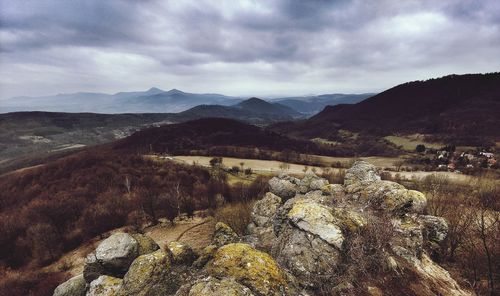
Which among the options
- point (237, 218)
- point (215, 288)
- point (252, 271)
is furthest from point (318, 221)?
point (237, 218)

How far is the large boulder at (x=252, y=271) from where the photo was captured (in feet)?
27.9

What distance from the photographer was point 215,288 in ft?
25.6

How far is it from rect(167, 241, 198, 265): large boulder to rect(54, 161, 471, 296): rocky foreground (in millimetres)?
38

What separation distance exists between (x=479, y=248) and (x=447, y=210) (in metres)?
10.6

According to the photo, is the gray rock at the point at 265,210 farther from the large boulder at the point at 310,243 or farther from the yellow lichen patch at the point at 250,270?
the yellow lichen patch at the point at 250,270

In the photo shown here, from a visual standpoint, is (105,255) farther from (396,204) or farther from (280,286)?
(396,204)

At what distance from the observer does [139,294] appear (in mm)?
9312

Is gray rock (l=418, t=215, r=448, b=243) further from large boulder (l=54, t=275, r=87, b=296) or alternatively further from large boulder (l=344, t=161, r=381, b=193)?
large boulder (l=54, t=275, r=87, b=296)

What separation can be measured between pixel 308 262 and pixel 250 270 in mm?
2398

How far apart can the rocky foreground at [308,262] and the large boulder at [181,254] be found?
0.13 ft

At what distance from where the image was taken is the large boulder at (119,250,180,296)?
370 inches

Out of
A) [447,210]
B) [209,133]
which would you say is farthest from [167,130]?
[447,210]

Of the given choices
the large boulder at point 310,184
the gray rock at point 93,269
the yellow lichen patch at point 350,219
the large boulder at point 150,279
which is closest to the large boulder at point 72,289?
the gray rock at point 93,269

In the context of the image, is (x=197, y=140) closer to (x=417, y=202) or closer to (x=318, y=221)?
(x=417, y=202)
